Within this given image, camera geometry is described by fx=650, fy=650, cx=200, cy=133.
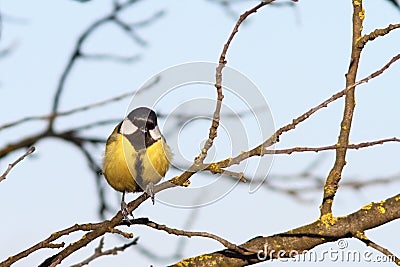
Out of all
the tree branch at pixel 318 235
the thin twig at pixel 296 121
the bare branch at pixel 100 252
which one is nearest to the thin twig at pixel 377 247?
the tree branch at pixel 318 235

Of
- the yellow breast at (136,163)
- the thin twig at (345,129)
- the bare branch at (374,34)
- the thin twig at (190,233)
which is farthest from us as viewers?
the yellow breast at (136,163)

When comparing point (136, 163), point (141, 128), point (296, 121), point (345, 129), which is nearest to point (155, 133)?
point (141, 128)

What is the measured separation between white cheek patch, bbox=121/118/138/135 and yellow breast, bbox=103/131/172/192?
4 cm

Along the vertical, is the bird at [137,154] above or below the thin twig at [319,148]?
above

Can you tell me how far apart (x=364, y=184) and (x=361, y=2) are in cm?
71

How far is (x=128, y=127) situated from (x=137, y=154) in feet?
0.67

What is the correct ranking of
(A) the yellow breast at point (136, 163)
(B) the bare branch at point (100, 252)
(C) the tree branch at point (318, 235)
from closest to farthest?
(B) the bare branch at point (100, 252)
(C) the tree branch at point (318, 235)
(A) the yellow breast at point (136, 163)

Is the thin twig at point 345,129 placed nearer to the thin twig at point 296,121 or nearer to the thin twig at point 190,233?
the thin twig at point 190,233

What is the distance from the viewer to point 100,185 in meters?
3.68

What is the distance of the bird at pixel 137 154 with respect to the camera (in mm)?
3068

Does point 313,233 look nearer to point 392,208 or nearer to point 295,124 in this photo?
point 392,208

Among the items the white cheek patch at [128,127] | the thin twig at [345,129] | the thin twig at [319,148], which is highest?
the white cheek patch at [128,127]

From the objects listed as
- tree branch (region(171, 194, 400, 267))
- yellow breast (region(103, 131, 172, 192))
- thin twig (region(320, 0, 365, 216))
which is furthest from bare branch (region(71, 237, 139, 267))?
yellow breast (region(103, 131, 172, 192))

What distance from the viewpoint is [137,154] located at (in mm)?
3092
